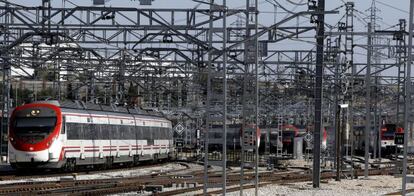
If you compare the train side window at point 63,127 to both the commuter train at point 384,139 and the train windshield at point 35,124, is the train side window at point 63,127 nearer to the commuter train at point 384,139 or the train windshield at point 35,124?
the train windshield at point 35,124

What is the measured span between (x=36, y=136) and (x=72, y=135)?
2.06 metres

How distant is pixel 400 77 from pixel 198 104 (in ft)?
74.3

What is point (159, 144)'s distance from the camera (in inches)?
2088

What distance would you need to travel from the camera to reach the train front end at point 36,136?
34.9 metres

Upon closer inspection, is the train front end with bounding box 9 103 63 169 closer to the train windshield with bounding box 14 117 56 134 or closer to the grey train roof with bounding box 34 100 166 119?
the train windshield with bounding box 14 117 56 134

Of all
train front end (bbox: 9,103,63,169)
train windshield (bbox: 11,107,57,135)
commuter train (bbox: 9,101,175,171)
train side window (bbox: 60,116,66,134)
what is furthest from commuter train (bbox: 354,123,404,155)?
train windshield (bbox: 11,107,57,135)

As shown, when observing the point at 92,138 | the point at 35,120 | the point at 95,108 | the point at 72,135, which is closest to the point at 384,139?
the point at 95,108

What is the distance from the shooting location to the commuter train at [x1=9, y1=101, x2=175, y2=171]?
35156 millimetres

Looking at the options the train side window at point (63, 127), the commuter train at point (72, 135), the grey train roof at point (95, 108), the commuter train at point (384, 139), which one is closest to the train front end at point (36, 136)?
the commuter train at point (72, 135)

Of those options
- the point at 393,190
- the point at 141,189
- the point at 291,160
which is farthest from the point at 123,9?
the point at 291,160

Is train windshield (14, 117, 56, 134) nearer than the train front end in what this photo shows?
No

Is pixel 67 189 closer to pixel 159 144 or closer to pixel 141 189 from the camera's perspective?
pixel 141 189

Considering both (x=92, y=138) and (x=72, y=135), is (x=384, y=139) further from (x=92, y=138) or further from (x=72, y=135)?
(x=72, y=135)

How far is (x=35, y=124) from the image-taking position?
35.4 m
